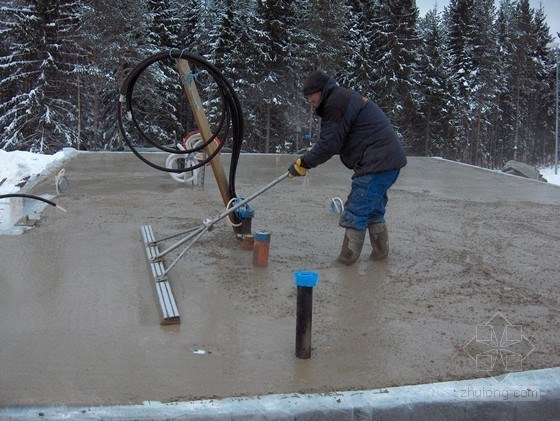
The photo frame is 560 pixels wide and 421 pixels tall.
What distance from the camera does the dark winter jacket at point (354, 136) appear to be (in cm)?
435

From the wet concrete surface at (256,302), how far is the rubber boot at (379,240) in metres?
0.14

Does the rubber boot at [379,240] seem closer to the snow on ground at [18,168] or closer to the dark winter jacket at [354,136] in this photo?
the dark winter jacket at [354,136]

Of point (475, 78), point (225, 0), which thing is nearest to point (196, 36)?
point (225, 0)

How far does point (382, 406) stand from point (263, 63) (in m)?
27.4

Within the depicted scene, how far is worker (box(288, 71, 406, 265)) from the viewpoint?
14.2ft

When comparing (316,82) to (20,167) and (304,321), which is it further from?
(20,167)

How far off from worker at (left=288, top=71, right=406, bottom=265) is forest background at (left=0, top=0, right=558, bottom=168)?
18.9m

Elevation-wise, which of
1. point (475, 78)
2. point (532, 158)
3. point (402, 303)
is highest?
point (475, 78)

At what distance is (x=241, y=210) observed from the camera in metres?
5.04

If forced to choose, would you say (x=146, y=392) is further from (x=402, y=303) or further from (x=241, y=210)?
(x=241, y=210)

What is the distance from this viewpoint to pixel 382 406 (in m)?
2.47

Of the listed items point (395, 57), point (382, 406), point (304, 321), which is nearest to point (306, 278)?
point (304, 321)

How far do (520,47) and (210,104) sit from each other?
1007 inches

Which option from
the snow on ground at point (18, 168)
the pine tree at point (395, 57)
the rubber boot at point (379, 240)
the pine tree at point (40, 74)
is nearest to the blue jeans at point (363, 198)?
the rubber boot at point (379, 240)
